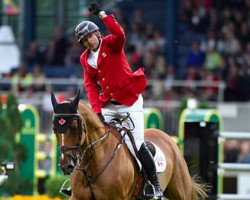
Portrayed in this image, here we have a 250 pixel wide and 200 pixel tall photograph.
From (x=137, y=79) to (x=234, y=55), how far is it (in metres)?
14.0

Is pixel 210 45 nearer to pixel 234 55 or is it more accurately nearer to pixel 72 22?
pixel 234 55

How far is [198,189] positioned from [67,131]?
295 centimetres

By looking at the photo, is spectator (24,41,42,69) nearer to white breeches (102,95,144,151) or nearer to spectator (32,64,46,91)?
spectator (32,64,46,91)

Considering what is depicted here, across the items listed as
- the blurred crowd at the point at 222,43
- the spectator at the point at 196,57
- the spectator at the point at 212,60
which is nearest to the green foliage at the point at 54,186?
the blurred crowd at the point at 222,43

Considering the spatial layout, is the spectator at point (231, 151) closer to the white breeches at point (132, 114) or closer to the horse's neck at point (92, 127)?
the white breeches at point (132, 114)

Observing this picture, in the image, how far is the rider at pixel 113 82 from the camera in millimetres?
11891

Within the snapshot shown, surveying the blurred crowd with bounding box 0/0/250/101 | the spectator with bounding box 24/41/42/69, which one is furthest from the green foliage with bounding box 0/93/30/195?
the spectator with bounding box 24/41/42/69

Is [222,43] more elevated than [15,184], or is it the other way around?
[222,43]

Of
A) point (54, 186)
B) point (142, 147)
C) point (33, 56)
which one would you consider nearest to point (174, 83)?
point (33, 56)

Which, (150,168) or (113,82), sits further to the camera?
(150,168)

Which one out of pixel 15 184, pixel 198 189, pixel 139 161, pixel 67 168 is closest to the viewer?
pixel 67 168

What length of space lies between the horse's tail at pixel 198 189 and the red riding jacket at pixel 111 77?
67.0 inches

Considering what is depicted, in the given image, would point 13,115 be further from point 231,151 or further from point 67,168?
point 67,168

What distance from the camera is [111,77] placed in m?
12.1
